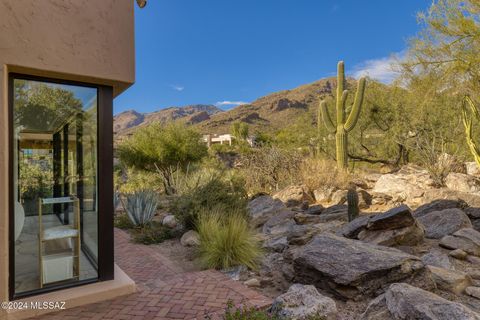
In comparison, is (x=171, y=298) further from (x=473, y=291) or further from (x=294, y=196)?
(x=294, y=196)

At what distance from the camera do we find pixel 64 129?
394 cm

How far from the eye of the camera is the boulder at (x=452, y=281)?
3631mm

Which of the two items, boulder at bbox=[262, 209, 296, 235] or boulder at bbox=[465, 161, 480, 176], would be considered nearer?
boulder at bbox=[262, 209, 296, 235]

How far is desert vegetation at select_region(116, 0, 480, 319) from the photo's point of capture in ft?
11.7

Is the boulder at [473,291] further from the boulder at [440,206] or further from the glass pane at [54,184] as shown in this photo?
the glass pane at [54,184]

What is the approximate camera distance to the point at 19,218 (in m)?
3.24

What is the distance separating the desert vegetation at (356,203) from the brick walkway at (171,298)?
33cm

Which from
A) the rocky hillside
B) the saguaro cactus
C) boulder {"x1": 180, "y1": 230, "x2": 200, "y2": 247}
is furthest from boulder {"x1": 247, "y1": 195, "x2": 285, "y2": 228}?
the rocky hillside

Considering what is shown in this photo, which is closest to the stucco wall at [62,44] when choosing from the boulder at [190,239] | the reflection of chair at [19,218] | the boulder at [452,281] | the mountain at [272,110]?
the reflection of chair at [19,218]

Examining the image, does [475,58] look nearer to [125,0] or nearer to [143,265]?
[125,0]

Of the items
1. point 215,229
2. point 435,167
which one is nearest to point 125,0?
point 215,229

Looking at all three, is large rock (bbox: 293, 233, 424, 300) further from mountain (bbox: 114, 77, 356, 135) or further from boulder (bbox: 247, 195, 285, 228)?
mountain (bbox: 114, 77, 356, 135)

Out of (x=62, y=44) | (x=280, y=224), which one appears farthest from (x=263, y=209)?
Answer: (x=62, y=44)

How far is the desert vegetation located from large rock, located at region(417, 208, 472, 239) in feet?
0.07
